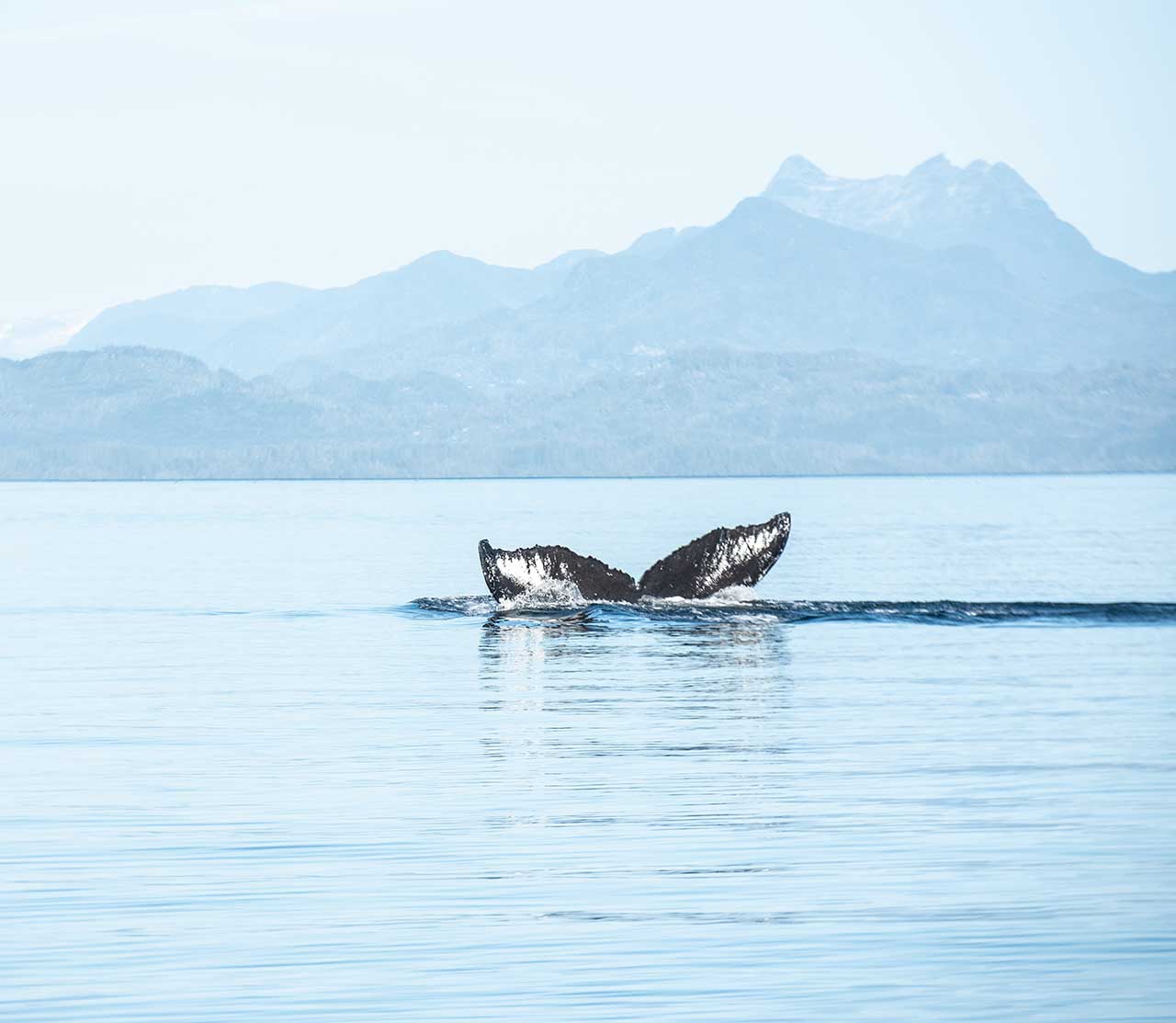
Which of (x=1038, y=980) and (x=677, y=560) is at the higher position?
(x=677, y=560)

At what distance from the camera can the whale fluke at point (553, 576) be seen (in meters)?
50.5

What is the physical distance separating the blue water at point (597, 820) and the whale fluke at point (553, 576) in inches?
73.0

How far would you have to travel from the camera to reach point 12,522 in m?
172

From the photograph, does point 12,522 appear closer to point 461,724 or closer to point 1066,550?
point 1066,550

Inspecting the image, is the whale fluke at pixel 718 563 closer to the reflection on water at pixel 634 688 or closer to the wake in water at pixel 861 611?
the wake in water at pixel 861 611

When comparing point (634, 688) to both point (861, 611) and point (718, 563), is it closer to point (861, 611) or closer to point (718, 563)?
point (718, 563)

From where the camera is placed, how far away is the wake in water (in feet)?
161

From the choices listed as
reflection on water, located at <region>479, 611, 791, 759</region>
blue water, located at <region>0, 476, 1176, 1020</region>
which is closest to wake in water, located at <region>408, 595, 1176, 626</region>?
blue water, located at <region>0, 476, 1176, 1020</region>

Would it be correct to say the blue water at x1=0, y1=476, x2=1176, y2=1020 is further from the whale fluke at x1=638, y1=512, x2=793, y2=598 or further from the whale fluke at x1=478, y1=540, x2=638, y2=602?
the whale fluke at x1=478, y1=540, x2=638, y2=602

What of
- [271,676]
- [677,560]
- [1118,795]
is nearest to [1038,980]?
[1118,795]

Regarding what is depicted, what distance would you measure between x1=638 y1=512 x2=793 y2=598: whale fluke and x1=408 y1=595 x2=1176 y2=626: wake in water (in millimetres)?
400

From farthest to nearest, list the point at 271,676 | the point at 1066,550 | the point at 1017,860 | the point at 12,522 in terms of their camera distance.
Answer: the point at 12,522, the point at 1066,550, the point at 271,676, the point at 1017,860

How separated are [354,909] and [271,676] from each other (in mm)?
21028

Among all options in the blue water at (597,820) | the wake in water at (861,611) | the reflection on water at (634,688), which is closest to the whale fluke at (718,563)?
the wake in water at (861,611)
